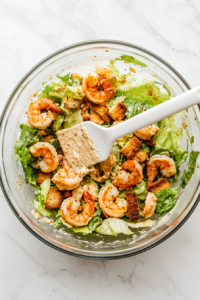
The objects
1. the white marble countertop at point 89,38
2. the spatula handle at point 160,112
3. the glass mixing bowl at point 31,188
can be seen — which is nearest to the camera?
the spatula handle at point 160,112

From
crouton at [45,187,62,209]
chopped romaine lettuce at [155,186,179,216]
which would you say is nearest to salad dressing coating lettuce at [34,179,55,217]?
crouton at [45,187,62,209]

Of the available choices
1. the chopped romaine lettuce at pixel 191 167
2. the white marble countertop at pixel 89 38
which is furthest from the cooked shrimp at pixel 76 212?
the chopped romaine lettuce at pixel 191 167

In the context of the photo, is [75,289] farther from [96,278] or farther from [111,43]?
[111,43]

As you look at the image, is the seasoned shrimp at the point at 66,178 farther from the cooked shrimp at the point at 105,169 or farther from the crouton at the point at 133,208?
the crouton at the point at 133,208

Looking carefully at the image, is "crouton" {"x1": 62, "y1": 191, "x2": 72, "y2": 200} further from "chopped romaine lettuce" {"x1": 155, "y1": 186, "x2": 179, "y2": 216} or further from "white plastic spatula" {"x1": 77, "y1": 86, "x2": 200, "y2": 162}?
"chopped romaine lettuce" {"x1": 155, "y1": 186, "x2": 179, "y2": 216}

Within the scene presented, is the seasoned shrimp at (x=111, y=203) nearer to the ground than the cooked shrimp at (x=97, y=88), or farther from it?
nearer to the ground

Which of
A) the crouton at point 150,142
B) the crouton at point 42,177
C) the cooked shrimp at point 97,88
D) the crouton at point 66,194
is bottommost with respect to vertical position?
the crouton at point 66,194
